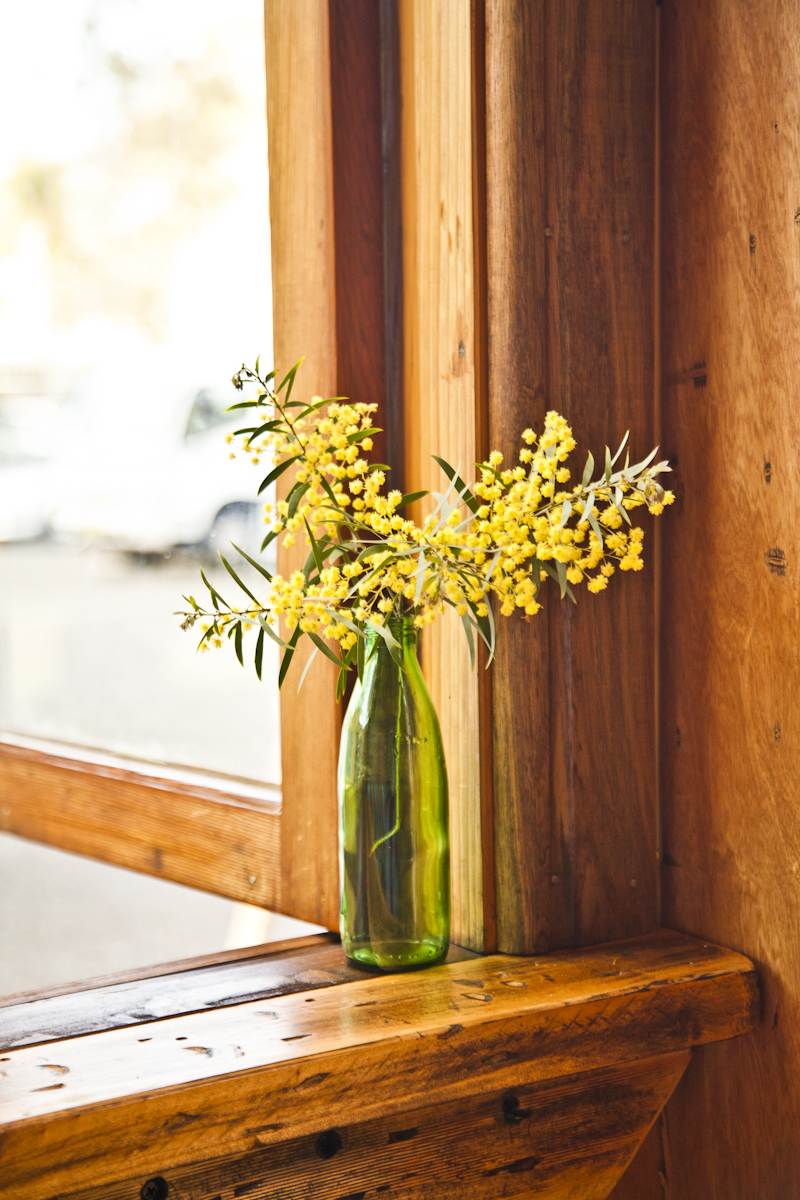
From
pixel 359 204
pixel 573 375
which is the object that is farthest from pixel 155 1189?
pixel 359 204

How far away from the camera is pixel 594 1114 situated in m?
0.91

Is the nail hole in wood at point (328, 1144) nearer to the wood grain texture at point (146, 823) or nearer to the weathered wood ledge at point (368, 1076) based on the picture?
the weathered wood ledge at point (368, 1076)

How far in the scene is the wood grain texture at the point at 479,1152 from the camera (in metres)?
0.79

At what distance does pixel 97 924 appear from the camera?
2.12 metres

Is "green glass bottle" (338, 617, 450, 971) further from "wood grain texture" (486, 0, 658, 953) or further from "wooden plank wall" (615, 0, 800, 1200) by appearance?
"wooden plank wall" (615, 0, 800, 1200)

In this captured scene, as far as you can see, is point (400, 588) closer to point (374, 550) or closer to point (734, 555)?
point (374, 550)

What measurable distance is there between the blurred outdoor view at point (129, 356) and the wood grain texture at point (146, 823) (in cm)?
4

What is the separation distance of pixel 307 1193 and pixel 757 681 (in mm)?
551

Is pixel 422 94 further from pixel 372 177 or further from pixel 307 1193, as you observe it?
pixel 307 1193

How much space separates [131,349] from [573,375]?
1.92ft

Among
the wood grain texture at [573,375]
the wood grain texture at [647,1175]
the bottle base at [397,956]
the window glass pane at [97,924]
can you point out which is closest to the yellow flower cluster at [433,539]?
the wood grain texture at [573,375]

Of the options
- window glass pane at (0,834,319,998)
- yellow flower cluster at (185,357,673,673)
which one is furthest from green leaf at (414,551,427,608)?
window glass pane at (0,834,319,998)

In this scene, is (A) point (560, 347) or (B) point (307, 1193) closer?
(B) point (307, 1193)

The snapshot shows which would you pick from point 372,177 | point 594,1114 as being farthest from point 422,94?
point 594,1114
